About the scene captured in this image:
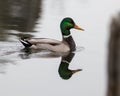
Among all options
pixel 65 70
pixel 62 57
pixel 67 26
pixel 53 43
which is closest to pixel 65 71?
pixel 65 70

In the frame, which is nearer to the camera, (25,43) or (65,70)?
(65,70)

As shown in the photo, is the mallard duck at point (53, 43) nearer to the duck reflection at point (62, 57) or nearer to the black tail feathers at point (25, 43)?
the black tail feathers at point (25, 43)

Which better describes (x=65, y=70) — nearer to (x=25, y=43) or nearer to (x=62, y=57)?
(x=62, y=57)

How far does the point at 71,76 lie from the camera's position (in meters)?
9.72

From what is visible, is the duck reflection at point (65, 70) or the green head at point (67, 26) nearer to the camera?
the duck reflection at point (65, 70)

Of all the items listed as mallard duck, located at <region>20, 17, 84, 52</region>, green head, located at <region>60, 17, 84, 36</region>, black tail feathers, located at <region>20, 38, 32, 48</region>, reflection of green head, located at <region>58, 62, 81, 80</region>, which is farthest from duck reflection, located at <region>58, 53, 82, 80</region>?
green head, located at <region>60, 17, 84, 36</region>

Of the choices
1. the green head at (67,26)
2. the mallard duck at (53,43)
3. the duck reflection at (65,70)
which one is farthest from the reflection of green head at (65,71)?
the green head at (67,26)

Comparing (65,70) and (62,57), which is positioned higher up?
(65,70)

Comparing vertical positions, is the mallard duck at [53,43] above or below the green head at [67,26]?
below

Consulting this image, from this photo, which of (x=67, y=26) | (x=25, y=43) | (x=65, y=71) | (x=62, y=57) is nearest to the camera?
(x=65, y=71)

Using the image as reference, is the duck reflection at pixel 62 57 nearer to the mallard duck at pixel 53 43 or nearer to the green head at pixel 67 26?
the mallard duck at pixel 53 43

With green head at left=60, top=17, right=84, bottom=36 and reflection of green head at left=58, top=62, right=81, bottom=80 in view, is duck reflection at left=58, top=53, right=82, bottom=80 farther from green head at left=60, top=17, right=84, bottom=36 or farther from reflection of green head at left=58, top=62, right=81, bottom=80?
green head at left=60, top=17, right=84, bottom=36

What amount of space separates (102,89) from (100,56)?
8.15 ft

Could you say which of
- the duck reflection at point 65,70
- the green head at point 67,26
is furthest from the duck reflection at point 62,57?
the green head at point 67,26
